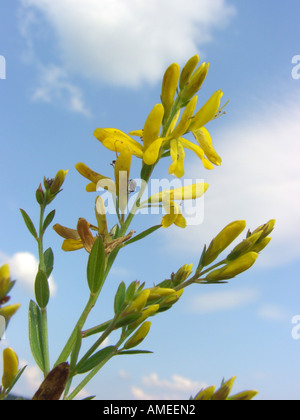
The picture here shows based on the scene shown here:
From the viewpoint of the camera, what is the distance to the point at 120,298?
66.1 inches

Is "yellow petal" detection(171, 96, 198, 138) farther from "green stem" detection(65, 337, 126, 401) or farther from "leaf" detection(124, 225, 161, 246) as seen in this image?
"green stem" detection(65, 337, 126, 401)

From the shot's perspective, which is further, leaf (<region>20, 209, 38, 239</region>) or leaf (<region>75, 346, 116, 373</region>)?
leaf (<region>20, 209, 38, 239</region>)

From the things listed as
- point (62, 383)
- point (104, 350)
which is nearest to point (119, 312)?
point (104, 350)

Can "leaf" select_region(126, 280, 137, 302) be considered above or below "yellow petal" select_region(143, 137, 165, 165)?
below

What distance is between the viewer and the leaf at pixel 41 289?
5.63 feet

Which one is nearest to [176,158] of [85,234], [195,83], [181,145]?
[181,145]

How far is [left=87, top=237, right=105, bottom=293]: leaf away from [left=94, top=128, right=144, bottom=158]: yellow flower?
429 mm

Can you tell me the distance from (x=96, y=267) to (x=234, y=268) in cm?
57

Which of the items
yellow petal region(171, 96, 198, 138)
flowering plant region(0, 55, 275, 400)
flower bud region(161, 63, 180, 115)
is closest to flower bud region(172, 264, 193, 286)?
flowering plant region(0, 55, 275, 400)

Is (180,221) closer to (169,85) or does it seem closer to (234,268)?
(234,268)

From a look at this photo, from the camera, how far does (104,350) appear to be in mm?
1634

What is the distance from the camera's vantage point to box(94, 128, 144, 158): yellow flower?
1824 millimetres

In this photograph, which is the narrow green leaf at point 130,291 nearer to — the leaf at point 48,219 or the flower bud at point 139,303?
the flower bud at point 139,303
